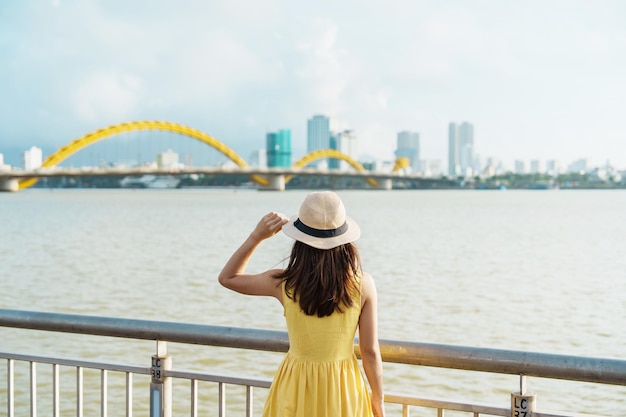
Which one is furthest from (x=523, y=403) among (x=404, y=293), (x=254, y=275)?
(x=404, y=293)

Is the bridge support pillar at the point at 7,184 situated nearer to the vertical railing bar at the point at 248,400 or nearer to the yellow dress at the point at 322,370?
the vertical railing bar at the point at 248,400

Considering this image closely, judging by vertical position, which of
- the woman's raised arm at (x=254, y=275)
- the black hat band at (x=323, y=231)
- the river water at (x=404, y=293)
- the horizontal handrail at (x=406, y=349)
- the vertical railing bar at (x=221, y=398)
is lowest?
the river water at (x=404, y=293)

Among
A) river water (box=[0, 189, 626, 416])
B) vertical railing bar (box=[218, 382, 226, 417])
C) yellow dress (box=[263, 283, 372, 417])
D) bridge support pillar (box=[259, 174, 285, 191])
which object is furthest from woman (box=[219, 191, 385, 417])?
bridge support pillar (box=[259, 174, 285, 191])

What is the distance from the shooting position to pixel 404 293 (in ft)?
58.4

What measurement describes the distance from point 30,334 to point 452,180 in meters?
102

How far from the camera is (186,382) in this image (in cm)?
894

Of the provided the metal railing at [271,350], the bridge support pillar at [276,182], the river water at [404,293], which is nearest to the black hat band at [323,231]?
the metal railing at [271,350]

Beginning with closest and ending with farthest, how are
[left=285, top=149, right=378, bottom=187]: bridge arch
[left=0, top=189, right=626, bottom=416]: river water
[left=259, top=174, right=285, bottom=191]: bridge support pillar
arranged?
[left=0, top=189, right=626, bottom=416]: river water → [left=259, top=174, right=285, bottom=191]: bridge support pillar → [left=285, top=149, right=378, bottom=187]: bridge arch

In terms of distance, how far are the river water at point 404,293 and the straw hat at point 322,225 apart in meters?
5.00

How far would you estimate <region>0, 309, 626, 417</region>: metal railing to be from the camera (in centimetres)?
238

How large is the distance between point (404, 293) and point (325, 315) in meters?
15.6

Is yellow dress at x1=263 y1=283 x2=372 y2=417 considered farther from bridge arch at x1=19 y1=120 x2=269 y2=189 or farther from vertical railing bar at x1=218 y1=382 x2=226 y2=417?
bridge arch at x1=19 y1=120 x2=269 y2=189

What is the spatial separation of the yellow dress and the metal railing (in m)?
0.17

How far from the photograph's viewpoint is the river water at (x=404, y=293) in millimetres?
9625
